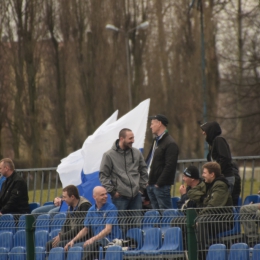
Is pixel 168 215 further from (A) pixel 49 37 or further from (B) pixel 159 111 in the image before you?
(B) pixel 159 111

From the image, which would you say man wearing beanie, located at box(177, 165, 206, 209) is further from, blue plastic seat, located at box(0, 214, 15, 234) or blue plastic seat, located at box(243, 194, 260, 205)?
blue plastic seat, located at box(0, 214, 15, 234)

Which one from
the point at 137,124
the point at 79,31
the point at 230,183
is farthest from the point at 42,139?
the point at 230,183

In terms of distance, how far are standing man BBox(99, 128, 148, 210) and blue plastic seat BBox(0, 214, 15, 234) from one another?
1.66 metres

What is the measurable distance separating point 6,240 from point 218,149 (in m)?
3.41

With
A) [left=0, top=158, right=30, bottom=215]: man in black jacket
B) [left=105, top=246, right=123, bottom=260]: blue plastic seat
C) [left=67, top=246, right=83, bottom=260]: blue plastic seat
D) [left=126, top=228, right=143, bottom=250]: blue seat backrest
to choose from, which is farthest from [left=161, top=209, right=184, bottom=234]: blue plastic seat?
[left=0, top=158, right=30, bottom=215]: man in black jacket

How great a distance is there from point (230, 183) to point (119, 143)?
213 centimetres

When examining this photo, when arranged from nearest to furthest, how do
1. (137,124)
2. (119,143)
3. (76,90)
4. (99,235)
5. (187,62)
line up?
(99,235) → (119,143) → (137,124) → (76,90) → (187,62)

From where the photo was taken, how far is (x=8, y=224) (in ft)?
38.2

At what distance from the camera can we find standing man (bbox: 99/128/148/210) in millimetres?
12477

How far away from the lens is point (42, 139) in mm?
40312

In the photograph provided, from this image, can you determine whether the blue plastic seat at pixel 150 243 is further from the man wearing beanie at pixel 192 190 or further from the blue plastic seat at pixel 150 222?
the man wearing beanie at pixel 192 190

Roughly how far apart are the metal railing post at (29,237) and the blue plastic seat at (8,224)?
0.88 meters

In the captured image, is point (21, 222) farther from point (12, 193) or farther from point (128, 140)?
point (12, 193)

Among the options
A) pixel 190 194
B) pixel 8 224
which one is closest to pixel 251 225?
pixel 190 194
